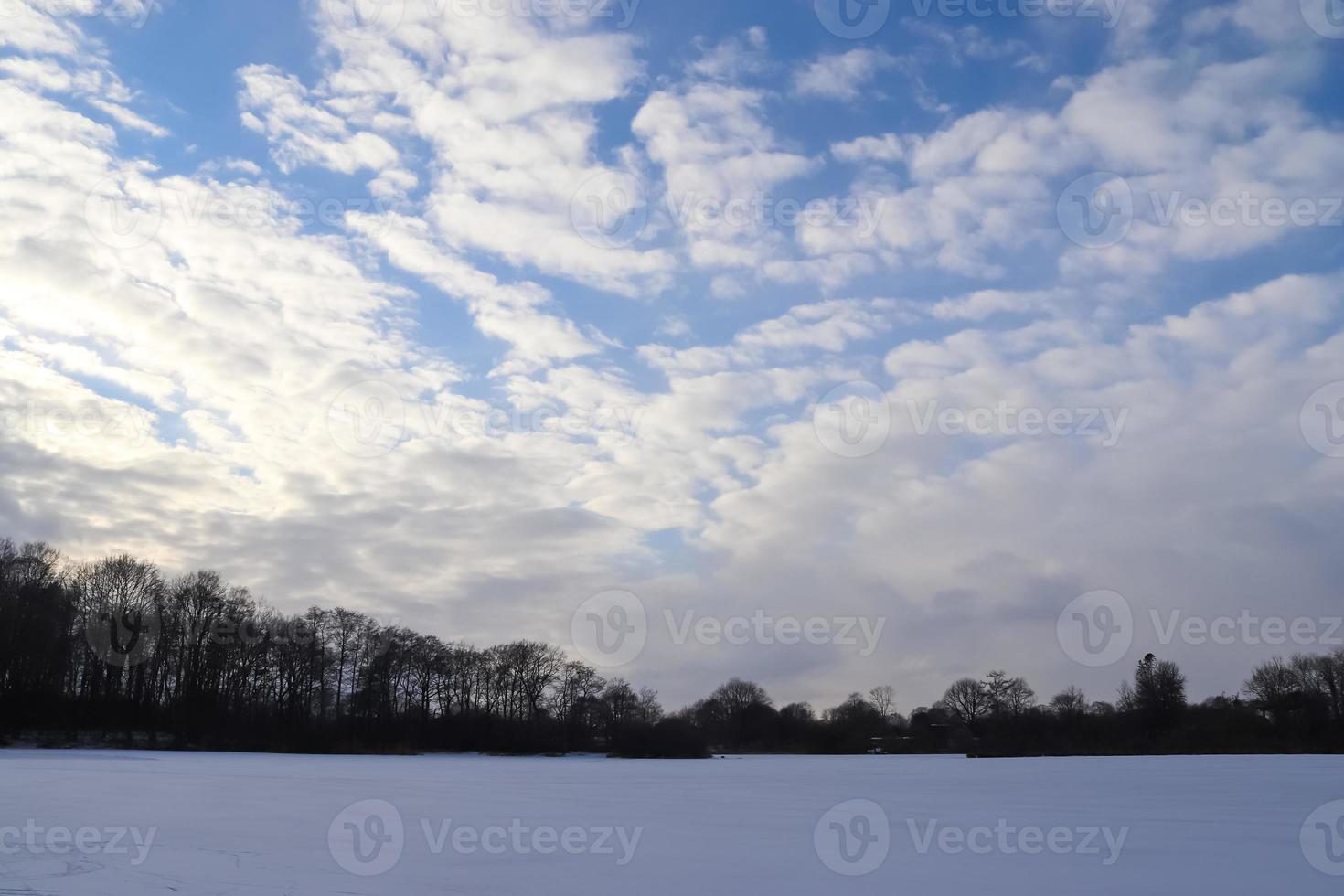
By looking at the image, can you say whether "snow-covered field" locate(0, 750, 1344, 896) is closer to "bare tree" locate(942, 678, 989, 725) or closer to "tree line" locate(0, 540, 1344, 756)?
"tree line" locate(0, 540, 1344, 756)

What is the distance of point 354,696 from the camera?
67.6 meters

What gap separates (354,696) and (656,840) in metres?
60.8

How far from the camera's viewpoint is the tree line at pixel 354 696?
179 feet

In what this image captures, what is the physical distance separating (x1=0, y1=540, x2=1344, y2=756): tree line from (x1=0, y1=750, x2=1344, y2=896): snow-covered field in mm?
37788

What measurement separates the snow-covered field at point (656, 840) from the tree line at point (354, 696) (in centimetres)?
3779

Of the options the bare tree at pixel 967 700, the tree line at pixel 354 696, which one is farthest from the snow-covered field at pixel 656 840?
the bare tree at pixel 967 700

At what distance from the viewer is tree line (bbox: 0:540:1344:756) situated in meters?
54.7

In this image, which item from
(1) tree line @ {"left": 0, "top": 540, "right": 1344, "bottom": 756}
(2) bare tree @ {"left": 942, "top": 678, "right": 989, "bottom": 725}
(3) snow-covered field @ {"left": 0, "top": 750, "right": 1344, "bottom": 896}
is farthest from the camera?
(2) bare tree @ {"left": 942, "top": 678, "right": 989, "bottom": 725}

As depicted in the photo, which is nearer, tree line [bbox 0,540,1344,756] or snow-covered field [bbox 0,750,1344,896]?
snow-covered field [bbox 0,750,1344,896]

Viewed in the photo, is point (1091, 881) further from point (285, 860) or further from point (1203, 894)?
point (285, 860)

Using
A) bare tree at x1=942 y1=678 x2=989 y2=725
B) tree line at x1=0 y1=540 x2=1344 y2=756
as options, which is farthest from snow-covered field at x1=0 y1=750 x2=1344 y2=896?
bare tree at x1=942 y1=678 x2=989 y2=725

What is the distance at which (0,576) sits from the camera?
178 feet

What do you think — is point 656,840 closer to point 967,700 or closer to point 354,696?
point 354,696

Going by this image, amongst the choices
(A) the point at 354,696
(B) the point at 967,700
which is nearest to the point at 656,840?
(A) the point at 354,696
